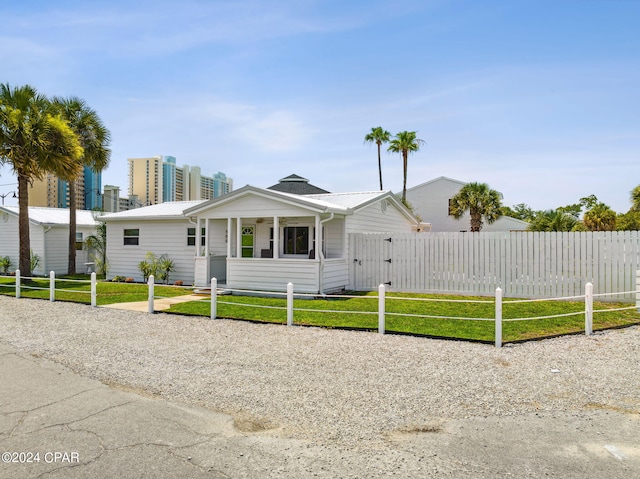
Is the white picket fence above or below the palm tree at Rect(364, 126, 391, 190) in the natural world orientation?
below

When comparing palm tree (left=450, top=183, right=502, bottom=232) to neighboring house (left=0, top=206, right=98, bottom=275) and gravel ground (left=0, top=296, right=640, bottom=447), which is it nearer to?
gravel ground (left=0, top=296, right=640, bottom=447)

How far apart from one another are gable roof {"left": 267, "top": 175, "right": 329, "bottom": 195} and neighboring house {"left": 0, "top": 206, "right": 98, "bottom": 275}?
37.7 ft

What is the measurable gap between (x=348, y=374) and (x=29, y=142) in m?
17.3

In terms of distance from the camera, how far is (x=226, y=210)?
1597cm

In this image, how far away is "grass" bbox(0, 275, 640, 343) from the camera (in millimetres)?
8711

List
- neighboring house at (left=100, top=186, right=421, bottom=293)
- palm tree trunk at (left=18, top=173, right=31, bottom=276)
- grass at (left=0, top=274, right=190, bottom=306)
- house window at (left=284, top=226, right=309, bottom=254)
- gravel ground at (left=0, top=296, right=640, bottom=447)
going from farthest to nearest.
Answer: palm tree trunk at (left=18, top=173, right=31, bottom=276), house window at (left=284, top=226, right=309, bottom=254), neighboring house at (left=100, top=186, right=421, bottom=293), grass at (left=0, top=274, right=190, bottom=306), gravel ground at (left=0, top=296, right=640, bottom=447)

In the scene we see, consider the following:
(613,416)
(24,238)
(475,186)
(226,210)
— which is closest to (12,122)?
(24,238)

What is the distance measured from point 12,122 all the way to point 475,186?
2482 centimetres

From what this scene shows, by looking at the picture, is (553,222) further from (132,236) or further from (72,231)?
(72,231)

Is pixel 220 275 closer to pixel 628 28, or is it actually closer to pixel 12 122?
pixel 12 122

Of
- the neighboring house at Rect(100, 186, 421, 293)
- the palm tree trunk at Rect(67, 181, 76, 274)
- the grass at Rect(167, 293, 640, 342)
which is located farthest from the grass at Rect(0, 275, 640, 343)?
the palm tree trunk at Rect(67, 181, 76, 274)

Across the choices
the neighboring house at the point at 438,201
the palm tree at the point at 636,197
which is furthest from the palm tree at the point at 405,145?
the palm tree at the point at 636,197

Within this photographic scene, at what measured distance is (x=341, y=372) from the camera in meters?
6.32

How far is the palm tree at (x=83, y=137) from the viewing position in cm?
2205
